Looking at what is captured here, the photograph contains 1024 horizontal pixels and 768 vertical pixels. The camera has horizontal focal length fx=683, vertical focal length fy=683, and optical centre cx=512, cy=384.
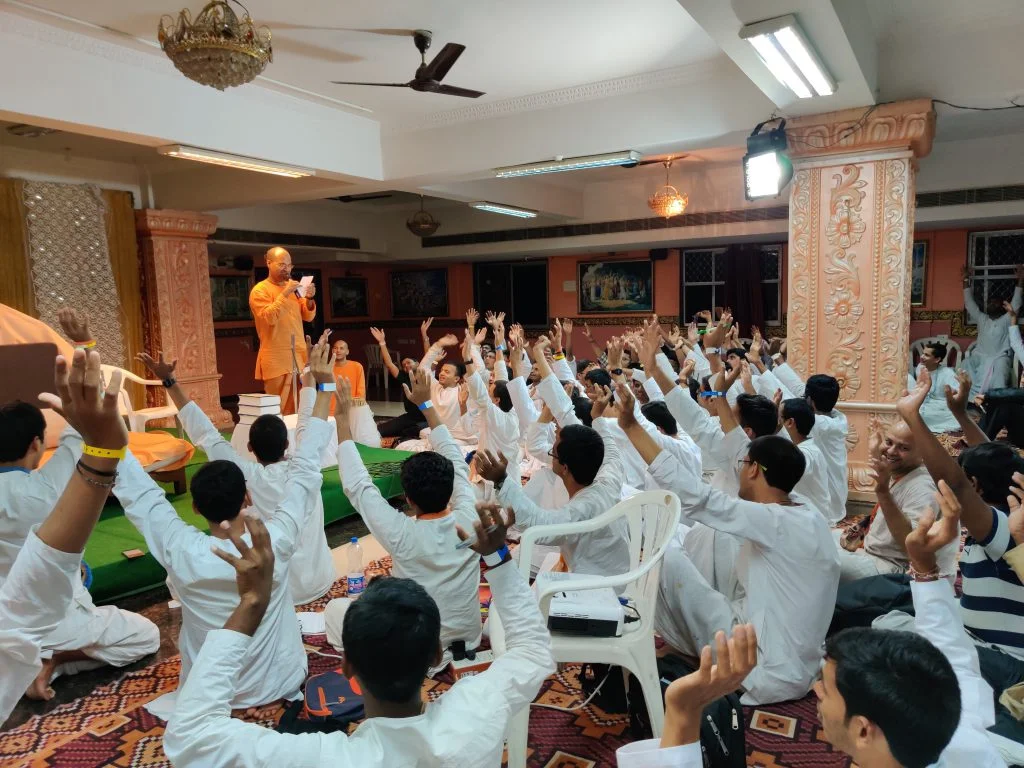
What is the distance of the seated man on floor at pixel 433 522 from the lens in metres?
2.67

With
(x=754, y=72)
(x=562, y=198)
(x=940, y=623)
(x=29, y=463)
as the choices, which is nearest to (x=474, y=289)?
(x=562, y=198)

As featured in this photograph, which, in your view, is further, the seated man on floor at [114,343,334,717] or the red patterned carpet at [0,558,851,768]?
the red patterned carpet at [0,558,851,768]

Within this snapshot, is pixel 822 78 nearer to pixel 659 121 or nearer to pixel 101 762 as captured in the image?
pixel 659 121

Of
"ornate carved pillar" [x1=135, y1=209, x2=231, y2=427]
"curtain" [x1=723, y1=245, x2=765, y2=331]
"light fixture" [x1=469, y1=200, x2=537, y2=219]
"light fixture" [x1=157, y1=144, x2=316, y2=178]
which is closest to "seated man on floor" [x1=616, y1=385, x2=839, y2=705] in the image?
"light fixture" [x1=157, y1=144, x2=316, y2=178]

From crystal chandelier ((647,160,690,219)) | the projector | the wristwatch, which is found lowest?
the projector

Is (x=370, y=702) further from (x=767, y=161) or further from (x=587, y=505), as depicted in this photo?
(x=767, y=161)

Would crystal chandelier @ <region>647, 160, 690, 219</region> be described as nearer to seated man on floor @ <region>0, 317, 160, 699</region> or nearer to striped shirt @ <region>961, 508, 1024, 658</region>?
striped shirt @ <region>961, 508, 1024, 658</region>

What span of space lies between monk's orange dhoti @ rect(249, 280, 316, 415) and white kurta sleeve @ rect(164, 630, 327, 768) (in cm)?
521

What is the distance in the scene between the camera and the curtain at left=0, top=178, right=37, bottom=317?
22.5ft

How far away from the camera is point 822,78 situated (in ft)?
13.7

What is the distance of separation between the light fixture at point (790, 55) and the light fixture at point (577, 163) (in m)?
1.73

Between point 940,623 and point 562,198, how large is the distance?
379 inches

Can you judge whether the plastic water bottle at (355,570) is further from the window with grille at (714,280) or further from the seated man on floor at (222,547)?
the window with grille at (714,280)

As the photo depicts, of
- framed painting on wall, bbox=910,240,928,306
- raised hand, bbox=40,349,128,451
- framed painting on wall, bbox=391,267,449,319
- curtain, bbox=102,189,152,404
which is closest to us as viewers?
raised hand, bbox=40,349,128,451
